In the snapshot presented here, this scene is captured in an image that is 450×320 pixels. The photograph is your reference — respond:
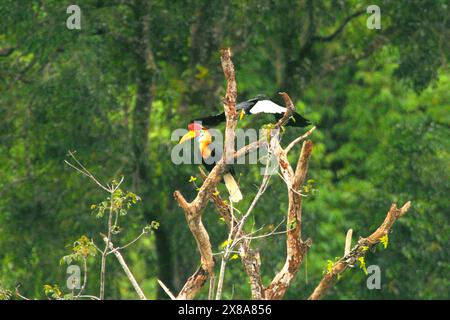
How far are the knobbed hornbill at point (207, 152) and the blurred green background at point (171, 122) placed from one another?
3.67m

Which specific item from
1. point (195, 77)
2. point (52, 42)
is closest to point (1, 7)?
point (52, 42)

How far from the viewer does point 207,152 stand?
393 inches

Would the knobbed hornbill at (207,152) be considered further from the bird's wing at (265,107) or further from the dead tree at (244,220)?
the dead tree at (244,220)

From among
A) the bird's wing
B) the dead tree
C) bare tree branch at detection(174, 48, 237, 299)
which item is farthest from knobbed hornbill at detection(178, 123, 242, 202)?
bare tree branch at detection(174, 48, 237, 299)

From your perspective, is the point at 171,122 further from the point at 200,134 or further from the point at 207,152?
the point at 200,134

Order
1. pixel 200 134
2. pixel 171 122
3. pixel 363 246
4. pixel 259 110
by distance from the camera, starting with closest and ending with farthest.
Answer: pixel 363 246 < pixel 259 110 < pixel 200 134 < pixel 171 122

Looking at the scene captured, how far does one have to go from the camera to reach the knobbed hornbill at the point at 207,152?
30.5 feet

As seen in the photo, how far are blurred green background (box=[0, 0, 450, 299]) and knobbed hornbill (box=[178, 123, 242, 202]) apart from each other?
367 cm

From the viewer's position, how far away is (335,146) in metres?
19.9

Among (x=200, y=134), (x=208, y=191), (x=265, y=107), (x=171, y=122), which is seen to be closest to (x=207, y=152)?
(x=200, y=134)

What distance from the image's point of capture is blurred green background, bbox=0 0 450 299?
14250 millimetres

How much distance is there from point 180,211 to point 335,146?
17.5ft

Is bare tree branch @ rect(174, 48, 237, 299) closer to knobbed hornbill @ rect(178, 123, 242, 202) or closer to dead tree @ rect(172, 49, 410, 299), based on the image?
dead tree @ rect(172, 49, 410, 299)

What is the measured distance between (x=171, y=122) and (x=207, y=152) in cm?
520
